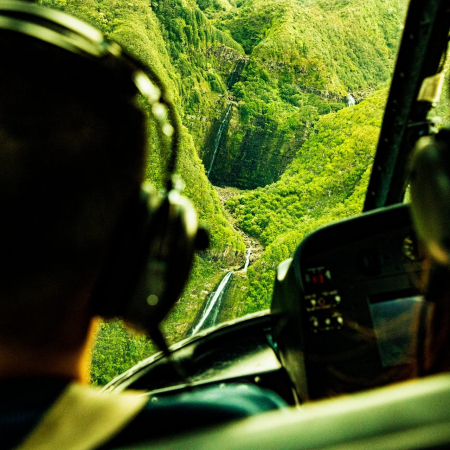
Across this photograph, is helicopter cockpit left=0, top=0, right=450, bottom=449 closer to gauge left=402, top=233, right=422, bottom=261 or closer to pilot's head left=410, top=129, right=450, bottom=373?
gauge left=402, top=233, right=422, bottom=261

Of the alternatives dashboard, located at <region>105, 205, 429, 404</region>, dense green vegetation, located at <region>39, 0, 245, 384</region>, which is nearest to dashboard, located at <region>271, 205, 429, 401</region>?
dashboard, located at <region>105, 205, 429, 404</region>

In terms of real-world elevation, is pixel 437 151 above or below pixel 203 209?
above

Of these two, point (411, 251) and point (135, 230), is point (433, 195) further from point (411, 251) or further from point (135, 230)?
point (411, 251)

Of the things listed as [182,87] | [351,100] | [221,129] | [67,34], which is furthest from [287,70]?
[67,34]

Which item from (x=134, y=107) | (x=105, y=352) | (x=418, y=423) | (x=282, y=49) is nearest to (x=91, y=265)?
(x=134, y=107)

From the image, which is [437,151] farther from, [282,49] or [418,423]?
[282,49]

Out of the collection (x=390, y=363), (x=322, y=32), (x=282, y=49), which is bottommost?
(x=390, y=363)

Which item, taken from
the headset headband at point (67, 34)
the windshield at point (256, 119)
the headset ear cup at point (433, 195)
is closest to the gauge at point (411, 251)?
the windshield at point (256, 119)
